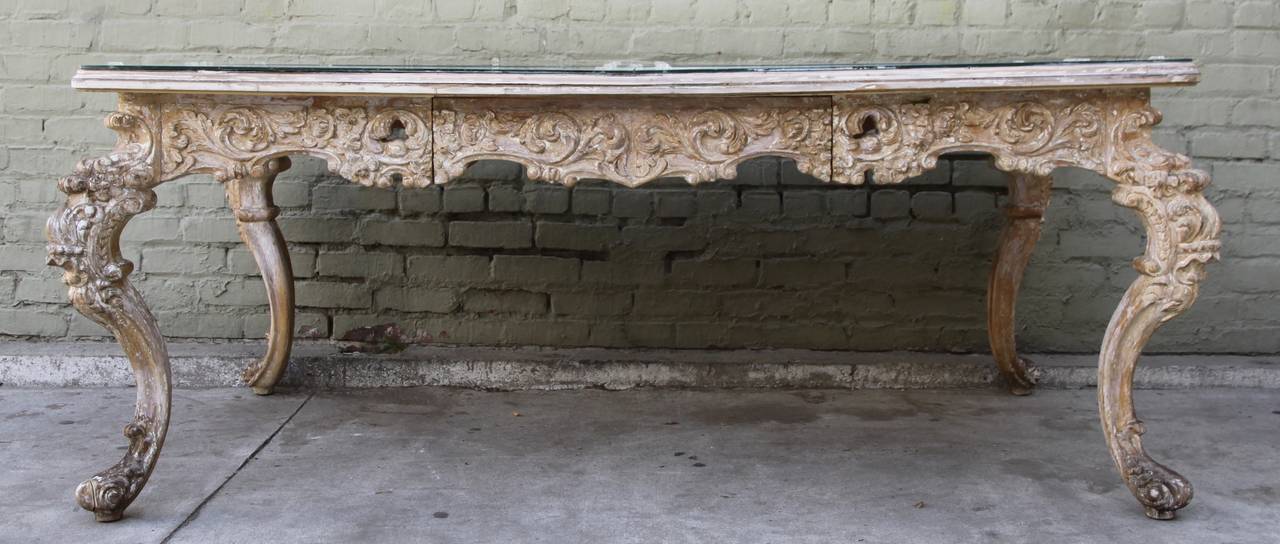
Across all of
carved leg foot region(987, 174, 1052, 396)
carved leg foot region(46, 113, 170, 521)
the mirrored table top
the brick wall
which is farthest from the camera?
the brick wall

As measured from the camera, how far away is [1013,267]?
3658 mm

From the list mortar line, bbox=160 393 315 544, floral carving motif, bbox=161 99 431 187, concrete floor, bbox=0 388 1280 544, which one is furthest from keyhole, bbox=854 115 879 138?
mortar line, bbox=160 393 315 544

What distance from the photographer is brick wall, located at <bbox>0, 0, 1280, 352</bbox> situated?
3.99m

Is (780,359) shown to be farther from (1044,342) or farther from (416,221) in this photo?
(416,221)

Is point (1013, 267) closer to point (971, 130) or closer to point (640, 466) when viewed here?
point (971, 130)

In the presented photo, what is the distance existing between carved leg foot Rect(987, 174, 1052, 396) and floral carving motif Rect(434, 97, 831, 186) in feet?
3.88

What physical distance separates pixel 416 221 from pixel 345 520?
1621 mm

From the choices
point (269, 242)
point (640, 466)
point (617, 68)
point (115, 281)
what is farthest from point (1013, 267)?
point (115, 281)

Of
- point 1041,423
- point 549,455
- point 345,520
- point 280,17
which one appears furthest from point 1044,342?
point 280,17

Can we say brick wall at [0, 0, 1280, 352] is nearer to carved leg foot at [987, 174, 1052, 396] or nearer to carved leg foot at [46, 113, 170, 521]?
carved leg foot at [987, 174, 1052, 396]

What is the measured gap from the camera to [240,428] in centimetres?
348

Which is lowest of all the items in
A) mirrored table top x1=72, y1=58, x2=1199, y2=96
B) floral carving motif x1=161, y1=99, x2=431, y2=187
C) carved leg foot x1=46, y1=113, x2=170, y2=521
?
carved leg foot x1=46, y1=113, x2=170, y2=521

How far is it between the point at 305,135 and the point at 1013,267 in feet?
7.27

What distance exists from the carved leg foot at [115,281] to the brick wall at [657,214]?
1395 mm
